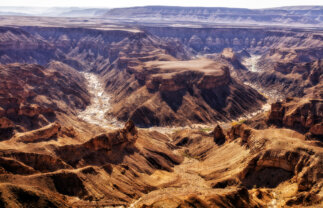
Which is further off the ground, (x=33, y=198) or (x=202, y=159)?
(x=33, y=198)

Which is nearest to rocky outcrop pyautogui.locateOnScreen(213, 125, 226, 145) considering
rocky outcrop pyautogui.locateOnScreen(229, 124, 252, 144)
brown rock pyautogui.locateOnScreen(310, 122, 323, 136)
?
rocky outcrop pyautogui.locateOnScreen(229, 124, 252, 144)

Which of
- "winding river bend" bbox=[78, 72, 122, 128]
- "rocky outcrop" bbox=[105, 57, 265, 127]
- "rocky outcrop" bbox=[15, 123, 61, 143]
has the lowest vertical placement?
"winding river bend" bbox=[78, 72, 122, 128]

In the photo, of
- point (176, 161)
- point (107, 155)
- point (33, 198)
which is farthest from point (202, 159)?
point (33, 198)

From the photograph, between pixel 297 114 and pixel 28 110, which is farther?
pixel 297 114

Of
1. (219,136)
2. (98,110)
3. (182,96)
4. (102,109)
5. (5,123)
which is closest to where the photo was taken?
(5,123)

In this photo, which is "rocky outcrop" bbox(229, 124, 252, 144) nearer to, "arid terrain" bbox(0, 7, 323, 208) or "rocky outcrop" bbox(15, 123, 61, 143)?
"arid terrain" bbox(0, 7, 323, 208)

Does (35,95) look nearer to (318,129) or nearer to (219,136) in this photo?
(219,136)

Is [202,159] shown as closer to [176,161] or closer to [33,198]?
[176,161]

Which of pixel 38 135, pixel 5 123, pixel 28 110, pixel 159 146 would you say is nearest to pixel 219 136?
pixel 159 146

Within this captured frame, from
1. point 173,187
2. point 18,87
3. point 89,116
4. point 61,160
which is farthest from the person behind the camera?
point 89,116
